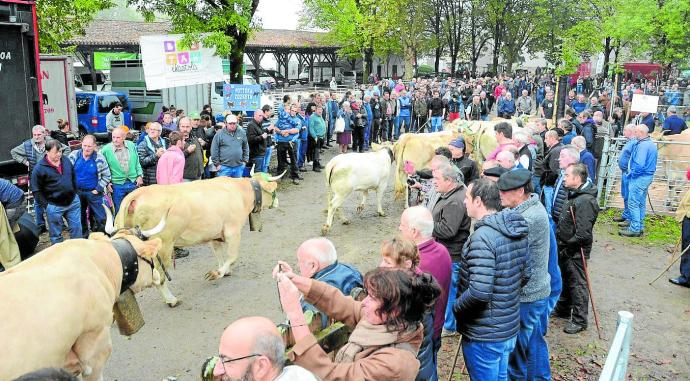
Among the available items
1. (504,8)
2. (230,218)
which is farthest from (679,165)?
(504,8)

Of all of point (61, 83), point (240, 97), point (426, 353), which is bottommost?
point (426, 353)

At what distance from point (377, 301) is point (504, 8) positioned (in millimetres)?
44941

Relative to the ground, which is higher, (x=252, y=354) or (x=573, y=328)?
(x=252, y=354)

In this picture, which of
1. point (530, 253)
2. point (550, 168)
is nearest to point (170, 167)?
point (530, 253)

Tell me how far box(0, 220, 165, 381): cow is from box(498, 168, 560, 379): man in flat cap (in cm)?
314

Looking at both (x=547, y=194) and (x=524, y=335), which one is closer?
(x=524, y=335)

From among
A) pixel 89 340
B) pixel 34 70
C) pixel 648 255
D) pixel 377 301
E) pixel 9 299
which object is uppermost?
pixel 34 70

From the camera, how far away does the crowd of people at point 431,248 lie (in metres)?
2.65

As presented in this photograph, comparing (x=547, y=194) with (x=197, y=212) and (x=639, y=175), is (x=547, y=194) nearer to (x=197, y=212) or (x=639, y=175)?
(x=639, y=175)

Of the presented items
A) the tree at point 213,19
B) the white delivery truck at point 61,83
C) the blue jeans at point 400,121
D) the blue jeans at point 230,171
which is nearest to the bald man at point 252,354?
the blue jeans at point 230,171

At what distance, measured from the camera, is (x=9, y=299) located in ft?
10.8

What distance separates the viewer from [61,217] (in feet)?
24.2

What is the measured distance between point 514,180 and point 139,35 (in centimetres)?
2937

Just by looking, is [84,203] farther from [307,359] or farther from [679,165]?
[679,165]
